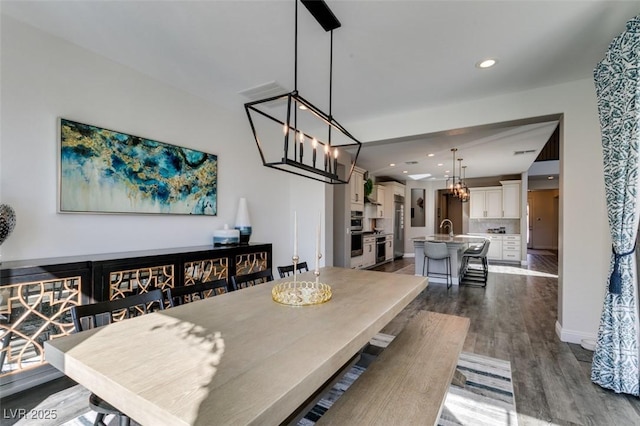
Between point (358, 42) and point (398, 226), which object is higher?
point (358, 42)

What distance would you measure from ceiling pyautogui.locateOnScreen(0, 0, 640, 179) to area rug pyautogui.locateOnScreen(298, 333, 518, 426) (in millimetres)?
2681

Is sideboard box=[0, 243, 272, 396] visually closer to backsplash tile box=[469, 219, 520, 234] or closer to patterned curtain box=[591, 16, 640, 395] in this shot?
patterned curtain box=[591, 16, 640, 395]

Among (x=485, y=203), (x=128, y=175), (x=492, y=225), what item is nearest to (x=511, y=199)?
(x=485, y=203)

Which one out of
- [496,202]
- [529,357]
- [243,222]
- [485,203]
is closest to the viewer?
[529,357]

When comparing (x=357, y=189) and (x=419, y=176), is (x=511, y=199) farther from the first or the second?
(x=357, y=189)

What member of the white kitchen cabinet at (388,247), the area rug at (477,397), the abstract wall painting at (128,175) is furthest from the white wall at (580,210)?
the white kitchen cabinet at (388,247)

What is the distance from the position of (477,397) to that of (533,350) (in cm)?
118

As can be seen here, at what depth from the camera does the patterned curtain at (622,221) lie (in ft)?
6.59

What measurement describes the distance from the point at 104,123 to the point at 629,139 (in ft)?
13.7

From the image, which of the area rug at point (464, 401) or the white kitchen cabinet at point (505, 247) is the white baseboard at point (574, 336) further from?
the white kitchen cabinet at point (505, 247)

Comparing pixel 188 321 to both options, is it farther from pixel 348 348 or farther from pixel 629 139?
pixel 629 139

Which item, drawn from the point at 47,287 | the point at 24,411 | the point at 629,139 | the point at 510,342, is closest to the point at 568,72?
the point at 629,139

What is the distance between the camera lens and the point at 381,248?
7.99 m

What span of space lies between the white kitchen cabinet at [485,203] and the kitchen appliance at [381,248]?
3330 mm
